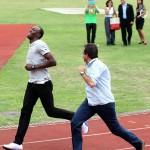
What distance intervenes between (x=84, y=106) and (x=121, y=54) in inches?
495

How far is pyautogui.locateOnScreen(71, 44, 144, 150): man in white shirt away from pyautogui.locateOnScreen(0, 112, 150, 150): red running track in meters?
0.94

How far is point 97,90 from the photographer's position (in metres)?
8.54

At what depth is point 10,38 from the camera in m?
26.5

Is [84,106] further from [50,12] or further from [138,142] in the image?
[50,12]

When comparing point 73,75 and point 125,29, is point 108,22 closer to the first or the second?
point 125,29

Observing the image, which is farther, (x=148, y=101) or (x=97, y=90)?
(x=148, y=101)

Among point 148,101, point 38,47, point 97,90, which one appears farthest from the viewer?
point 148,101

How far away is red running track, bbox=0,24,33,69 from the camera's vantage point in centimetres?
2094

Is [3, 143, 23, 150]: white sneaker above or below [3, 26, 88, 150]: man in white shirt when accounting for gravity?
below

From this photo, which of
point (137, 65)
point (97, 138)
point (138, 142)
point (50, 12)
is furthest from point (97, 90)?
point (50, 12)

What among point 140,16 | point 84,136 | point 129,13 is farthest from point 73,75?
point 140,16

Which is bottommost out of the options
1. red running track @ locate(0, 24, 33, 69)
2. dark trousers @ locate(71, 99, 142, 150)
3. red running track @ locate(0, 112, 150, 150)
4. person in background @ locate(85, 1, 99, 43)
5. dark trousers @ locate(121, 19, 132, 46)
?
red running track @ locate(0, 24, 33, 69)

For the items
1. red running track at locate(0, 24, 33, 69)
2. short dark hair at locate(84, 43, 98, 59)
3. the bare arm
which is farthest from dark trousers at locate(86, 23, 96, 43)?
short dark hair at locate(84, 43, 98, 59)

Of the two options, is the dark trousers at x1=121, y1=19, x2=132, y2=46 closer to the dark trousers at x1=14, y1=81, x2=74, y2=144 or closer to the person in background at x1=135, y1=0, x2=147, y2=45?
the person in background at x1=135, y1=0, x2=147, y2=45
